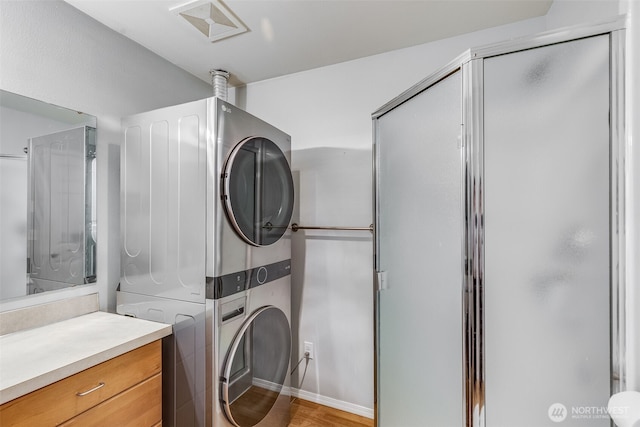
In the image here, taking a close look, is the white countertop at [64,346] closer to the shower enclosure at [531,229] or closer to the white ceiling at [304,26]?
the shower enclosure at [531,229]

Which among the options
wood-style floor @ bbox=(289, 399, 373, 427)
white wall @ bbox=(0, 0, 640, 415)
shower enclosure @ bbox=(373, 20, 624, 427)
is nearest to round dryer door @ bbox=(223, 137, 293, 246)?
white wall @ bbox=(0, 0, 640, 415)

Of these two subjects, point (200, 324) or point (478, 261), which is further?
point (200, 324)

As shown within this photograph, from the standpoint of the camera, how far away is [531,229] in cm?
91

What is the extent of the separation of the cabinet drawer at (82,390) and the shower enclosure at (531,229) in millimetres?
1245

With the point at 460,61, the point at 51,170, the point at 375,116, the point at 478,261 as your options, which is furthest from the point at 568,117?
the point at 51,170

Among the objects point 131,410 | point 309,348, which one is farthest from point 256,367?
point 309,348

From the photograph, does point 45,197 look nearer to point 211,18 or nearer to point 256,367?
point 211,18

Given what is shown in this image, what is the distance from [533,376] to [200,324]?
1.29m

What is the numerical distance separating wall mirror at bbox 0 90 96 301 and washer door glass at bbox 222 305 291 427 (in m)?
0.92

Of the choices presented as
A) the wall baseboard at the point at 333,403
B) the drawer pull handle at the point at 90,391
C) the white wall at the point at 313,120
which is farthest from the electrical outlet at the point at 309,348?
the drawer pull handle at the point at 90,391

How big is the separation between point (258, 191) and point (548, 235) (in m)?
1.24

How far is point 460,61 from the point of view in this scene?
100cm

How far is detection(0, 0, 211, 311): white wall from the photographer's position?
134 cm

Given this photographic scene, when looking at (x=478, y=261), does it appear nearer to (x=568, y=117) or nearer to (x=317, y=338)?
(x=568, y=117)
